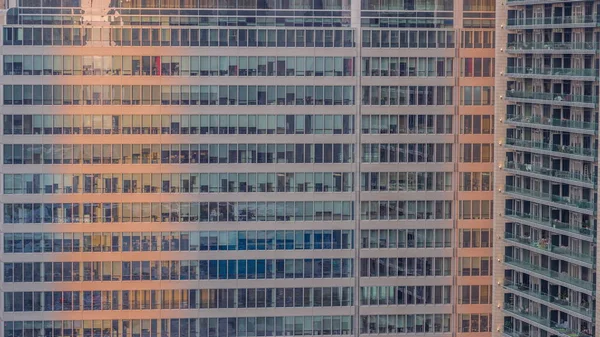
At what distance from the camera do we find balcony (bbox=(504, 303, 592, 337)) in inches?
5669

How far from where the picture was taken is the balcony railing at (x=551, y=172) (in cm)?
14175

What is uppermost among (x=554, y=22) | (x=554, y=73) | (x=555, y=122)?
(x=554, y=22)

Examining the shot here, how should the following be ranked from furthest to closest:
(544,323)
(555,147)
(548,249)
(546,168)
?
(544,323)
(546,168)
(548,249)
(555,147)

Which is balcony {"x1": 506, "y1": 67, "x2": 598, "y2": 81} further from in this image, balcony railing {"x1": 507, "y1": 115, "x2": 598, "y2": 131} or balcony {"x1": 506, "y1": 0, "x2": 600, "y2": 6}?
balcony {"x1": 506, "y1": 0, "x2": 600, "y2": 6}

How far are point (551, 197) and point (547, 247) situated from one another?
413 cm

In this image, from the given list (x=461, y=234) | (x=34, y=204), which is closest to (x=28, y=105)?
(x=34, y=204)

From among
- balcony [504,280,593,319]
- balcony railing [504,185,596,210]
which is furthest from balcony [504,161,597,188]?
balcony [504,280,593,319]

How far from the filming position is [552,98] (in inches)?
5738

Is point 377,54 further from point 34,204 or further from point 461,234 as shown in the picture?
point 34,204

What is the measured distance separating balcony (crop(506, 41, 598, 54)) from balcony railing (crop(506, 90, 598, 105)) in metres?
3.44

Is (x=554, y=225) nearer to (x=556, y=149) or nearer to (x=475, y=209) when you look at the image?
(x=556, y=149)

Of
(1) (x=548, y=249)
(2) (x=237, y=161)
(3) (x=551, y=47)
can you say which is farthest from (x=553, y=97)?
(2) (x=237, y=161)

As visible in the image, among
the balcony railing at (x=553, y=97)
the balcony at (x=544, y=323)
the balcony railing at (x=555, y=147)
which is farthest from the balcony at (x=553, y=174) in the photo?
the balcony at (x=544, y=323)

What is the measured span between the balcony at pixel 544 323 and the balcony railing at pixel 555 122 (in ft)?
51.6
